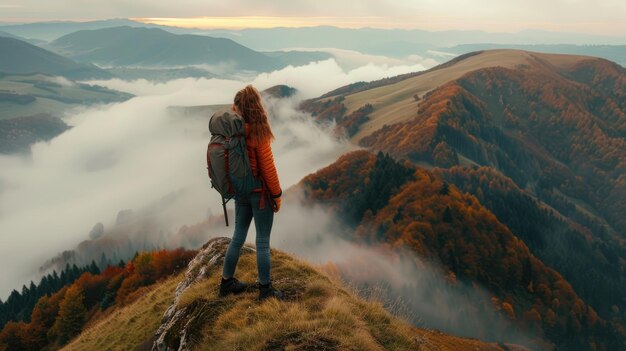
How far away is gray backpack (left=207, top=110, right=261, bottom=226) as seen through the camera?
352 inches

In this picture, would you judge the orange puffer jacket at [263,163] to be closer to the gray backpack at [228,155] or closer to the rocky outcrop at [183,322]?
the gray backpack at [228,155]

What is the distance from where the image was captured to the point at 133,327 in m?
15.3

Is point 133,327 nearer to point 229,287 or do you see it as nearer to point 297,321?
point 229,287

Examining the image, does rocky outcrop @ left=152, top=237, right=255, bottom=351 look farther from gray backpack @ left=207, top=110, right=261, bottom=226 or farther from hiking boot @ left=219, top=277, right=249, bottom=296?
gray backpack @ left=207, top=110, right=261, bottom=226

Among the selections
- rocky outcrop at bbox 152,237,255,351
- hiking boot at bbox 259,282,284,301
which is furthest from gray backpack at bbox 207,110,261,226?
rocky outcrop at bbox 152,237,255,351

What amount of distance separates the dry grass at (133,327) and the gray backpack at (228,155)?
7214 millimetres

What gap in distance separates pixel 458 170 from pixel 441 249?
83016 millimetres

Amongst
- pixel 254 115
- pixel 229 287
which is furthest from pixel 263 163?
pixel 229 287

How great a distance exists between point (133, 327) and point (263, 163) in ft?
33.7

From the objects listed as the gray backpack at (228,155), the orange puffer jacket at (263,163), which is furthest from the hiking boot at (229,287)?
the orange puffer jacket at (263,163)

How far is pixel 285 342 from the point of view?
7.89 metres

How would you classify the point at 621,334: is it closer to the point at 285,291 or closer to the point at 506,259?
the point at 506,259

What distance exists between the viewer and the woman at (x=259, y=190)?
920cm

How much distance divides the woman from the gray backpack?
223 millimetres
